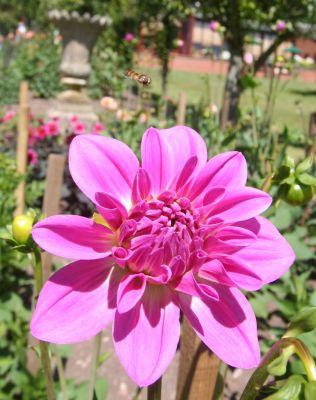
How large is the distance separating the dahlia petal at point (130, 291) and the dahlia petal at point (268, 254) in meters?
0.09

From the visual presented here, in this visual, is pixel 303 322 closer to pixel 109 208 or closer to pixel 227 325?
pixel 227 325

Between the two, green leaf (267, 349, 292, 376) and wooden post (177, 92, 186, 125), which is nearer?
green leaf (267, 349, 292, 376)

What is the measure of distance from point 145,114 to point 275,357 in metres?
3.01

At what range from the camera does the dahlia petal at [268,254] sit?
455 millimetres

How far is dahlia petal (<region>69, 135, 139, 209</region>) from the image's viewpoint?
18.1 inches

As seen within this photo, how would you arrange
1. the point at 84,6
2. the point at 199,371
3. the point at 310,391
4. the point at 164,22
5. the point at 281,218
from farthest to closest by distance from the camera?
the point at 164,22
the point at 84,6
the point at 281,218
the point at 199,371
the point at 310,391

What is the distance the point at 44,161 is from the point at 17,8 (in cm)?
2028

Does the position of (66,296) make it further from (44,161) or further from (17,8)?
(17,8)

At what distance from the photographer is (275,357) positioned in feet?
1.48

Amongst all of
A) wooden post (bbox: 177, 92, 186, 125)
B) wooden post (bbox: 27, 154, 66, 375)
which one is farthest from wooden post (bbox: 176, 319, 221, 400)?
wooden post (bbox: 177, 92, 186, 125)

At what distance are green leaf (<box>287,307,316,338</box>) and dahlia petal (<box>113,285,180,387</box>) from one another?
0.38 ft

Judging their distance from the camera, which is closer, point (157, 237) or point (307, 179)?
point (157, 237)

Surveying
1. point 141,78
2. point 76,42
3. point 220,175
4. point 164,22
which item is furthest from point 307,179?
point 164,22

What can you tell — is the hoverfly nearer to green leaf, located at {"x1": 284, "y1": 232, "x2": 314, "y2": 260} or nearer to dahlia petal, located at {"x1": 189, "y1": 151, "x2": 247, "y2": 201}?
dahlia petal, located at {"x1": 189, "y1": 151, "x2": 247, "y2": 201}
